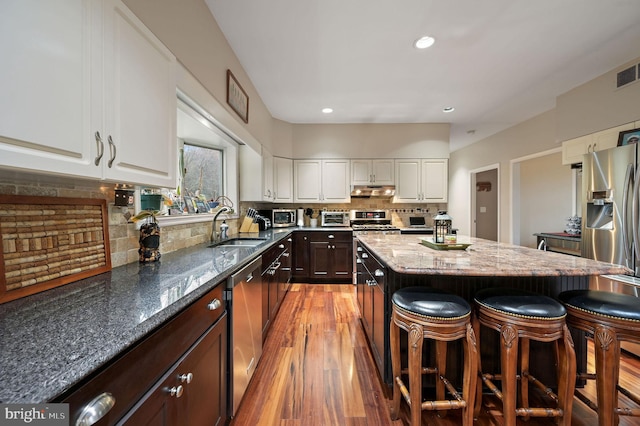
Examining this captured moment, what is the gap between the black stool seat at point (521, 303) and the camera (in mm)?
1188

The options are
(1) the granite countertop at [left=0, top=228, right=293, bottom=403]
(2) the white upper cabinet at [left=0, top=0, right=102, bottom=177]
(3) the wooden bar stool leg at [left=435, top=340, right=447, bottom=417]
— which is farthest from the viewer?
(3) the wooden bar stool leg at [left=435, top=340, right=447, bottom=417]

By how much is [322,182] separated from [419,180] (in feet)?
5.90

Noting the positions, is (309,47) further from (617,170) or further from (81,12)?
(617,170)

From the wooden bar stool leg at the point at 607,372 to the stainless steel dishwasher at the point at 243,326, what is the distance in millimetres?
1894

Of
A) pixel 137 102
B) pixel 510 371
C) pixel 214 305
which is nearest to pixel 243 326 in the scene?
pixel 214 305

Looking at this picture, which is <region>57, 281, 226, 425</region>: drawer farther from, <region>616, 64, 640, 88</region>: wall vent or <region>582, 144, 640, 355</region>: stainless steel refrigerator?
<region>616, 64, 640, 88</region>: wall vent

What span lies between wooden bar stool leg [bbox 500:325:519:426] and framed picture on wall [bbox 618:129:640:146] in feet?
8.77

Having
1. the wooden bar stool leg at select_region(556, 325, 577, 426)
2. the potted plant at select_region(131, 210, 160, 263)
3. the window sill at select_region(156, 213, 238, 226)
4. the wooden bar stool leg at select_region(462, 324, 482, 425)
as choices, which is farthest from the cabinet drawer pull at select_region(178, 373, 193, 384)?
the wooden bar stool leg at select_region(556, 325, 577, 426)

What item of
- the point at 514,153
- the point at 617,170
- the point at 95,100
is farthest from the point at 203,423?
the point at 514,153

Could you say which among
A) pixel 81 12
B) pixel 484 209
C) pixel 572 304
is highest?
pixel 81 12

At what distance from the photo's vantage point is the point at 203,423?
1035mm

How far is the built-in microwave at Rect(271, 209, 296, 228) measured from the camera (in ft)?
14.0

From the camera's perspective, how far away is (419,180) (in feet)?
14.5

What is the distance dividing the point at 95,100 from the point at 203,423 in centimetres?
138
